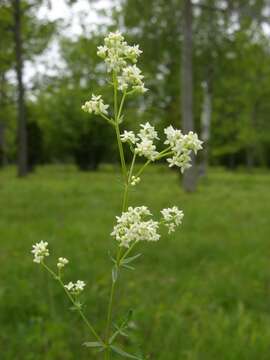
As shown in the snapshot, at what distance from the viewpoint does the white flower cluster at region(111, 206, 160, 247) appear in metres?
1.62

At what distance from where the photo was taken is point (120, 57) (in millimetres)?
1728

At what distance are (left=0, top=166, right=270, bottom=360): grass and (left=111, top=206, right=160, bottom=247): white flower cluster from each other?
315mm

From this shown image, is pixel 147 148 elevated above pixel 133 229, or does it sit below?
above

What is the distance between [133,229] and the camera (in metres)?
1.62

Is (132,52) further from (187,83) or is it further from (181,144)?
(187,83)

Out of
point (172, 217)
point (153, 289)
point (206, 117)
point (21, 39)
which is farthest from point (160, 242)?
point (21, 39)

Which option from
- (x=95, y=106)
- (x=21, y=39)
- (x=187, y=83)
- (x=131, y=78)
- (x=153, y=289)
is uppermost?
(x=21, y=39)

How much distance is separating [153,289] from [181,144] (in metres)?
4.35

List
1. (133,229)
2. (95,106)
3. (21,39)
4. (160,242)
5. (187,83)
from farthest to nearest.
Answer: (21,39), (187,83), (160,242), (95,106), (133,229)

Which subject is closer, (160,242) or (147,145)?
(147,145)

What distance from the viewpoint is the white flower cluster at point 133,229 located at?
Answer: 162 cm

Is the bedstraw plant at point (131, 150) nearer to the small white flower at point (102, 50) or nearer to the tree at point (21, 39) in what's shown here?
the small white flower at point (102, 50)

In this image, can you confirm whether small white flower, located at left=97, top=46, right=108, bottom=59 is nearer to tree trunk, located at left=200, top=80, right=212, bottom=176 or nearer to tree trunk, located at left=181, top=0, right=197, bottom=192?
tree trunk, located at left=181, top=0, right=197, bottom=192

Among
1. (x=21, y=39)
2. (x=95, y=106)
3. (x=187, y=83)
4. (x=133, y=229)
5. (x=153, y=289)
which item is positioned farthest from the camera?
(x=21, y=39)
